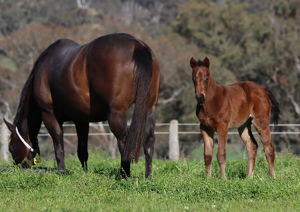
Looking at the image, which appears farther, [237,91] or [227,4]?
[227,4]

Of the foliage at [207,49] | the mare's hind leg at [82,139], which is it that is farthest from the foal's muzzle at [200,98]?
the foliage at [207,49]

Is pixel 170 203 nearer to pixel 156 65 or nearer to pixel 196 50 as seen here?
pixel 156 65

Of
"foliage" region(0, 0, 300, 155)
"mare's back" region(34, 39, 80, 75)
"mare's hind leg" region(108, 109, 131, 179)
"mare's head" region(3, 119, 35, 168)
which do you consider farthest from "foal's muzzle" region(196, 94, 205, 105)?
"foliage" region(0, 0, 300, 155)

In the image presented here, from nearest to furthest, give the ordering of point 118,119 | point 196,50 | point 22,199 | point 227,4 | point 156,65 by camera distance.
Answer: point 22,199, point 118,119, point 156,65, point 196,50, point 227,4

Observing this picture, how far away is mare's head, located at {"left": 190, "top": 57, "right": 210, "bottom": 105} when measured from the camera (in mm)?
6211

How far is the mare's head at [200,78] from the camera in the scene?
621 centimetres

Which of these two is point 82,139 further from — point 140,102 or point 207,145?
point 207,145

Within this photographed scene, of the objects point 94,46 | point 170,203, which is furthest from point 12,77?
point 170,203

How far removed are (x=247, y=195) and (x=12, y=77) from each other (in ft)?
83.5

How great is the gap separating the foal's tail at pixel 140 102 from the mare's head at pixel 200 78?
2.23 feet

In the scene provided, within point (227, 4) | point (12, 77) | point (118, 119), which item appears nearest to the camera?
point (118, 119)

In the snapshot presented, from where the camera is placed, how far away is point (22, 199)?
17.0 ft

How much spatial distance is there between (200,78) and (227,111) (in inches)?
31.0

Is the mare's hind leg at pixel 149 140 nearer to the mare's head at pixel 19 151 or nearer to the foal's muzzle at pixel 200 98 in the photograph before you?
the foal's muzzle at pixel 200 98
